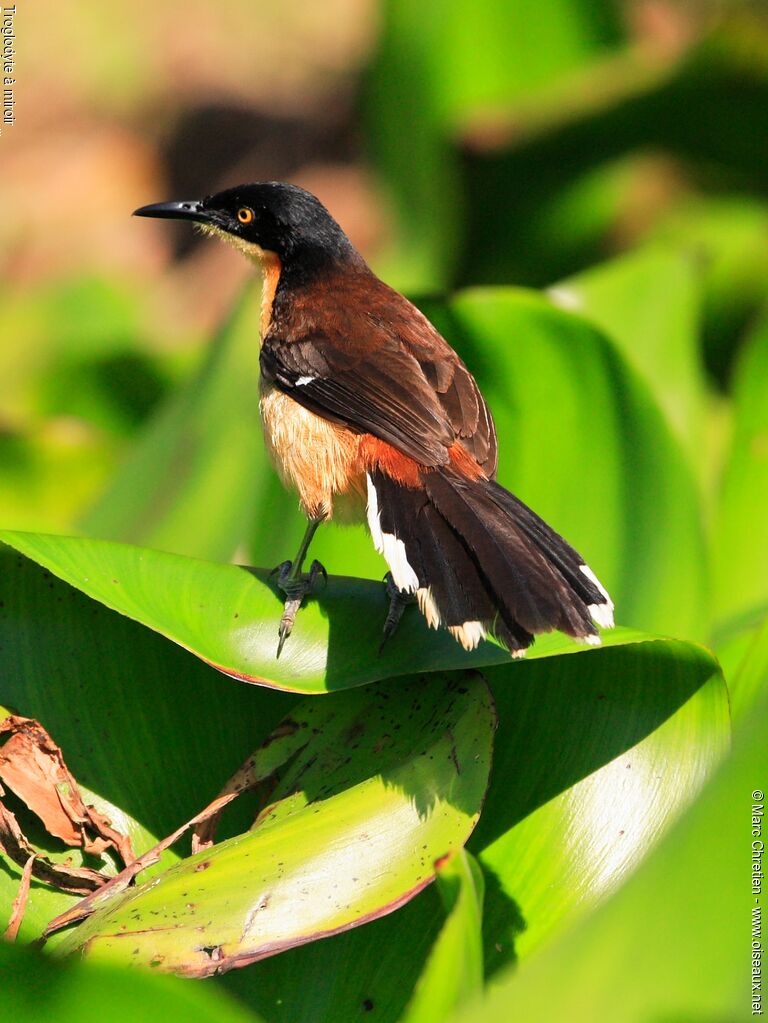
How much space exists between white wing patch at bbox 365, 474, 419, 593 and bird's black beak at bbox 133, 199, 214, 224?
6.09ft

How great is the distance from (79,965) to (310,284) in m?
2.93

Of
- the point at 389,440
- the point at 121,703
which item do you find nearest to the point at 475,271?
the point at 389,440

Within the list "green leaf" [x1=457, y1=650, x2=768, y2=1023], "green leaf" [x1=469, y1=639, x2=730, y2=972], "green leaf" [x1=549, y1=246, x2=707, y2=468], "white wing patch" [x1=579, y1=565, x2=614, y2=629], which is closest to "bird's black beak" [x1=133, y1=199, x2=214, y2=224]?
"green leaf" [x1=549, y1=246, x2=707, y2=468]

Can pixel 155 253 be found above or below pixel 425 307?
below

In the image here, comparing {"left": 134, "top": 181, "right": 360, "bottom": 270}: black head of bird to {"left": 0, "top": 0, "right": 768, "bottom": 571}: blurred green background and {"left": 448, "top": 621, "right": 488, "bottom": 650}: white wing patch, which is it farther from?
{"left": 448, "top": 621, "right": 488, "bottom": 650}: white wing patch

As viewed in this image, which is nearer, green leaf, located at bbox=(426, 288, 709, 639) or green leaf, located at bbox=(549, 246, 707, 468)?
green leaf, located at bbox=(426, 288, 709, 639)

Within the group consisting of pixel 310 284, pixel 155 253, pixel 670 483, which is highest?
pixel 310 284

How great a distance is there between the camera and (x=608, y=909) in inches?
56.9

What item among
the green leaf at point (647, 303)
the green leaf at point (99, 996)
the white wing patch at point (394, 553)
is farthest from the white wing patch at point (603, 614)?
the green leaf at point (647, 303)

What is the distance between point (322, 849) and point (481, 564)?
740 millimetres

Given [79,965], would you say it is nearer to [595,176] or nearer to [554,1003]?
[554,1003]

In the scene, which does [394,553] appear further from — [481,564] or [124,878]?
[124,878]

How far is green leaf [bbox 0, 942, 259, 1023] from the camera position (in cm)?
152

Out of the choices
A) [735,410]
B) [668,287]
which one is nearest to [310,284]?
[668,287]
